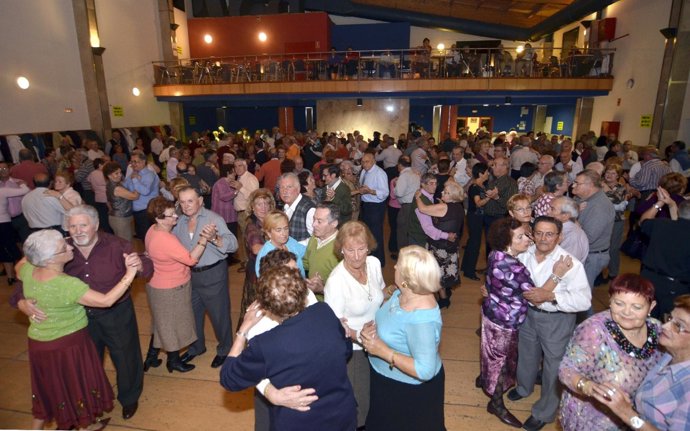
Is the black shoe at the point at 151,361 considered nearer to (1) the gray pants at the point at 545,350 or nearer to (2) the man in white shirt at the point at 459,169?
(1) the gray pants at the point at 545,350

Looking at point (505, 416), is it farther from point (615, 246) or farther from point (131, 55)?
point (131, 55)

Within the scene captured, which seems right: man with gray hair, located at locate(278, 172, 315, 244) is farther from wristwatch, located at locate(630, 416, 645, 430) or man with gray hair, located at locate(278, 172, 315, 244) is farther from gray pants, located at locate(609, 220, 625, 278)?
gray pants, located at locate(609, 220, 625, 278)

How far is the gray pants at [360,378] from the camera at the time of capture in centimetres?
260

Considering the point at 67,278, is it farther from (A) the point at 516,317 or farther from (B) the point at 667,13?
(B) the point at 667,13

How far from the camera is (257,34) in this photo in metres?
19.1

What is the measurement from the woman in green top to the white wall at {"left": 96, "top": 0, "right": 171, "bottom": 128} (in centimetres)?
1383

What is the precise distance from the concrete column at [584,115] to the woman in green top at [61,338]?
652 inches

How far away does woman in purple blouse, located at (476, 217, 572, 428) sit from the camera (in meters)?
2.69

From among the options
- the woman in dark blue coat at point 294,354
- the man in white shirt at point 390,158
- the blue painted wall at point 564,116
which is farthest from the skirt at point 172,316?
the blue painted wall at point 564,116

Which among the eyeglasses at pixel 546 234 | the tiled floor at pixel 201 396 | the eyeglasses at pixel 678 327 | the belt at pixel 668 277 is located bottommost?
the tiled floor at pixel 201 396

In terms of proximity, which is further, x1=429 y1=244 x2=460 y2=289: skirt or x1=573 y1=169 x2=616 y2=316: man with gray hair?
x1=429 y1=244 x2=460 y2=289: skirt

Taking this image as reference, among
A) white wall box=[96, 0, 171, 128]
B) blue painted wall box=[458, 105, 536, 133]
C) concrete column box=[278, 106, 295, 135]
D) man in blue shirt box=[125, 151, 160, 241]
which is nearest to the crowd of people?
man in blue shirt box=[125, 151, 160, 241]

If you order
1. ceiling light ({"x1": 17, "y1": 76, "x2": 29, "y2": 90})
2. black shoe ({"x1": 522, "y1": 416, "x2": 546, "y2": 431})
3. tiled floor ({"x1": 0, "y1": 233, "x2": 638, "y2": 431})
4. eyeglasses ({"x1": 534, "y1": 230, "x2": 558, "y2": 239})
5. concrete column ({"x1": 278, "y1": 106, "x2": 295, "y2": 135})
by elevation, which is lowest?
A: tiled floor ({"x1": 0, "y1": 233, "x2": 638, "y2": 431})

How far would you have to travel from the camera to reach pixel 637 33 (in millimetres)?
12070
